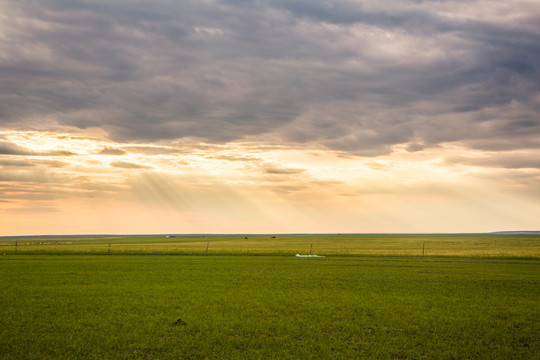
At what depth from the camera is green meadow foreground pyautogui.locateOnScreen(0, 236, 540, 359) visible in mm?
12000

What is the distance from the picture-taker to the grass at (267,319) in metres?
12.0

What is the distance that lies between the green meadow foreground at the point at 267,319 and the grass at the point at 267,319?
4 cm

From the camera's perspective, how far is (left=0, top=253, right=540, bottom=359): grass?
1199 centimetres

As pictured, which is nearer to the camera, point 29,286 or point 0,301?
point 0,301

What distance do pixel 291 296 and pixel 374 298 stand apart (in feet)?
13.2

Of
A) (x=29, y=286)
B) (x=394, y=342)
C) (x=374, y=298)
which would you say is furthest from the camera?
(x=29, y=286)

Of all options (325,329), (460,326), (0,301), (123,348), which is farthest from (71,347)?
(460,326)

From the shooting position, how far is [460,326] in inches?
586

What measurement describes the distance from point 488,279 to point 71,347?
26.4 m

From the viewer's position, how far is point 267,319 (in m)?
15.6

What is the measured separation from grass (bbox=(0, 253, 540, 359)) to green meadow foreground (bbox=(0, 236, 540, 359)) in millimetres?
41

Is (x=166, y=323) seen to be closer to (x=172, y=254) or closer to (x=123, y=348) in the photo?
(x=123, y=348)

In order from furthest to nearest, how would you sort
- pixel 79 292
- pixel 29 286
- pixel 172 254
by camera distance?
Result: pixel 172 254 < pixel 29 286 < pixel 79 292

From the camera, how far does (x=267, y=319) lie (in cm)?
1558
